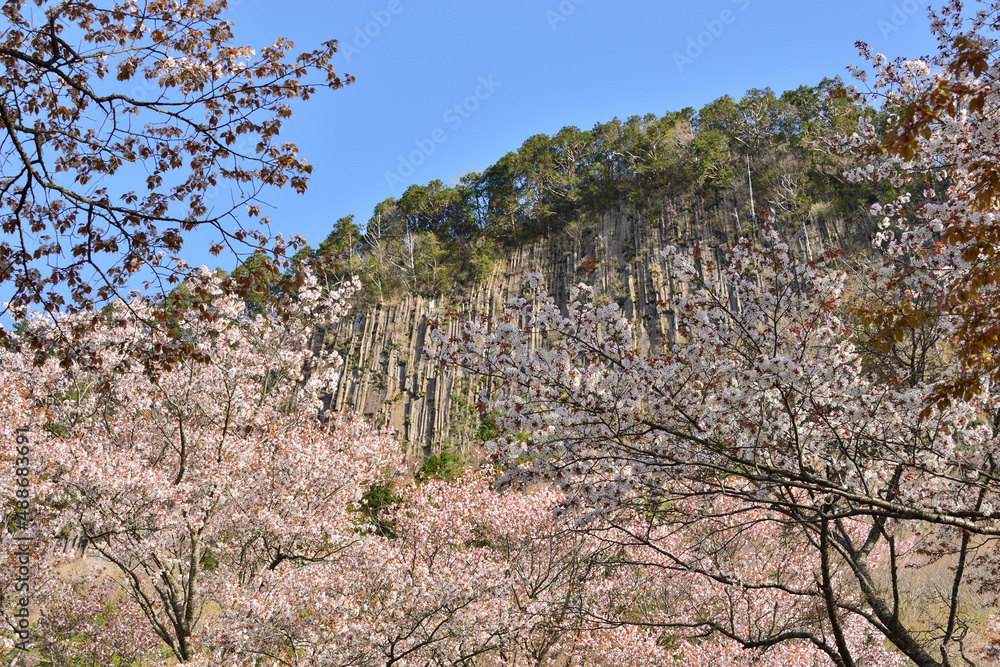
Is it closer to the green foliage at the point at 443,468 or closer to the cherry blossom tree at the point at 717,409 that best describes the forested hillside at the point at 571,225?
the green foliage at the point at 443,468

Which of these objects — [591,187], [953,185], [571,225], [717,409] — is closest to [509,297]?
[571,225]

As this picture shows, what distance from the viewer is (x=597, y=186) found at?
42.8m

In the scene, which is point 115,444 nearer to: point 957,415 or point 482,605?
point 482,605

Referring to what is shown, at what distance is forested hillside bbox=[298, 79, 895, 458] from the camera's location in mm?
35438

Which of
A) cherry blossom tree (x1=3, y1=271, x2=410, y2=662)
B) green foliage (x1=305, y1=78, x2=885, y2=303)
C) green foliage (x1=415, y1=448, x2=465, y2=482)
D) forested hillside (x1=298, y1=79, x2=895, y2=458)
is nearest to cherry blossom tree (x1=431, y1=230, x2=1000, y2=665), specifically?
cherry blossom tree (x1=3, y1=271, x2=410, y2=662)

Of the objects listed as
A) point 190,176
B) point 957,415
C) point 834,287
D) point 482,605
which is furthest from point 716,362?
point 190,176

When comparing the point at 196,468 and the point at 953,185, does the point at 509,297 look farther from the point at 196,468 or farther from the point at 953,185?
the point at 953,185

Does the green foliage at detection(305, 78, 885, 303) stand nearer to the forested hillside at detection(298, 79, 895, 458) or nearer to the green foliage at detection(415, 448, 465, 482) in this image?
the forested hillside at detection(298, 79, 895, 458)

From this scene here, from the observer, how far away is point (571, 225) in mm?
42344

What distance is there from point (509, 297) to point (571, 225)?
8957 millimetres

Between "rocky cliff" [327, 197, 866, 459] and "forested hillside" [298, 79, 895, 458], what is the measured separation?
97mm

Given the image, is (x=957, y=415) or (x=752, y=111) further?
(x=752, y=111)

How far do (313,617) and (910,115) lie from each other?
746 centimetres

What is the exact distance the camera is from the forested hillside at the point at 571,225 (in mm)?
35438
